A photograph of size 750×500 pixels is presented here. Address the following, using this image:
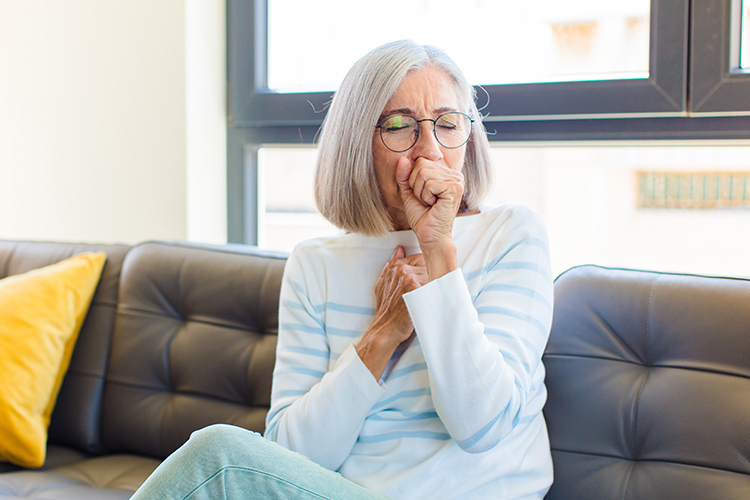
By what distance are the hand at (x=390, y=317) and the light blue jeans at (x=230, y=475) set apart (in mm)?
228

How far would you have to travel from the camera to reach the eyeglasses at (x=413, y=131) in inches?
41.7

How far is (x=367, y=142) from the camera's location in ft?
3.58

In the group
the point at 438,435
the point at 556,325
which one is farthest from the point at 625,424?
the point at 438,435

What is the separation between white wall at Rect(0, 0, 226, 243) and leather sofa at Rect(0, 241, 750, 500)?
0.88 ft

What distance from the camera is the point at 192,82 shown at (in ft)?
6.07

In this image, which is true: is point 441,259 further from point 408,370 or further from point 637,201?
point 637,201

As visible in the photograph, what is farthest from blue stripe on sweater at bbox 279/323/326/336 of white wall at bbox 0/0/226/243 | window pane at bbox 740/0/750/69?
window pane at bbox 740/0/750/69

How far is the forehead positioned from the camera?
1.06 metres

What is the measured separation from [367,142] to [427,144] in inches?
4.5

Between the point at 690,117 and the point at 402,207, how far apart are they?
79 cm

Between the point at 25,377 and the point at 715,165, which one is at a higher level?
the point at 715,165

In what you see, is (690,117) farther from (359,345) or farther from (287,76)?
(287,76)

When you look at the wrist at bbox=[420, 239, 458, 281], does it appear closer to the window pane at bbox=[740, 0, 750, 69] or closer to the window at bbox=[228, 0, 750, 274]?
the window at bbox=[228, 0, 750, 274]

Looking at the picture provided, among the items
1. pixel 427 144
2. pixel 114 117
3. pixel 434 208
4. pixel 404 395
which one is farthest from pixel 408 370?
pixel 114 117
